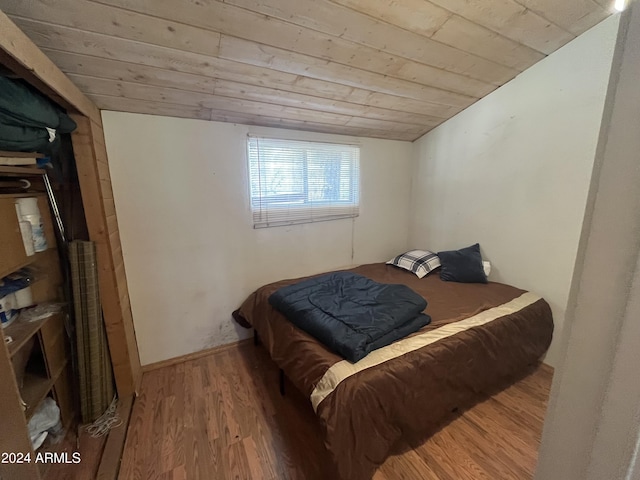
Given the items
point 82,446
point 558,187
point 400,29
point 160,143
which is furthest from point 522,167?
point 82,446

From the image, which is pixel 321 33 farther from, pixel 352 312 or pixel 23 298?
pixel 23 298

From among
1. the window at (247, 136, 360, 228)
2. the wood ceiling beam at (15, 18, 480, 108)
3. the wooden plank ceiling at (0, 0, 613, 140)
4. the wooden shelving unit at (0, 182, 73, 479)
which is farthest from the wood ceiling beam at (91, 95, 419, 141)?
the wooden shelving unit at (0, 182, 73, 479)

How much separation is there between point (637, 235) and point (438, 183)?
2.80 m

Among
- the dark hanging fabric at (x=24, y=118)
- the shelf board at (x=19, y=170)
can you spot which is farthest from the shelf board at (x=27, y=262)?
the dark hanging fabric at (x=24, y=118)

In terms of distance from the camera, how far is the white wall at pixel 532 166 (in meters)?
1.88

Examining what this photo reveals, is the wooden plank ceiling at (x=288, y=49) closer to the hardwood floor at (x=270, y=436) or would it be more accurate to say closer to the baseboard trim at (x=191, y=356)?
the baseboard trim at (x=191, y=356)

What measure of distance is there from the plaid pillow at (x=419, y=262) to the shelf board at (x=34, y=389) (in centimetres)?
269

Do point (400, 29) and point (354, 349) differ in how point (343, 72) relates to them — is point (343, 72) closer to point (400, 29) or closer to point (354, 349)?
point (400, 29)

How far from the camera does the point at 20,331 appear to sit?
130 centimetres

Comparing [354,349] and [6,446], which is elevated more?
[354,349]

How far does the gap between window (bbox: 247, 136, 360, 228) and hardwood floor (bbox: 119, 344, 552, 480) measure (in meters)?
1.39

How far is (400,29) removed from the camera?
1.53 m

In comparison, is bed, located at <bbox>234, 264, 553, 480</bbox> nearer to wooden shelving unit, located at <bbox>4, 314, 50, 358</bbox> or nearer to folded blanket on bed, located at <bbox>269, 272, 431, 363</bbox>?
folded blanket on bed, located at <bbox>269, 272, 431, 363</bbox>

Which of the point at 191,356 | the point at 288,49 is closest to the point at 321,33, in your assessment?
the point at 288,49
